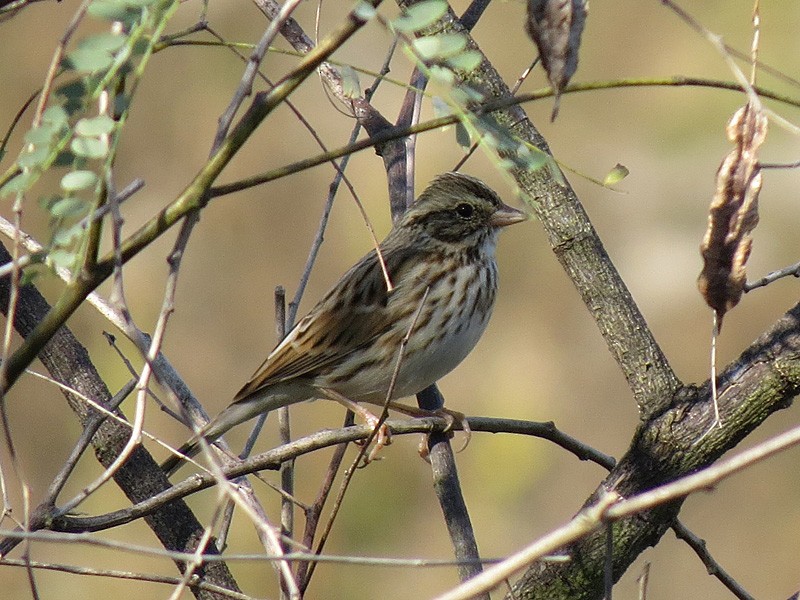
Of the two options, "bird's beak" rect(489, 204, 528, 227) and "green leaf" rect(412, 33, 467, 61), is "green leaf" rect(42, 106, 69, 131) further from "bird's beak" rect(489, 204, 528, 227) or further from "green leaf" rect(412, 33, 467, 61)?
"bird's beak" rect(489, 204, 528, 227)

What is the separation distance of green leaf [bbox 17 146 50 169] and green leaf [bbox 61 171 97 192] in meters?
0.05

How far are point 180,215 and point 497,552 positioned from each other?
646cm

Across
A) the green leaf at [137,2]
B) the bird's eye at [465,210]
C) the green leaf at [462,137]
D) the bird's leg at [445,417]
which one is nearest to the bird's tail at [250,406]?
the bird's leg at [445,417]

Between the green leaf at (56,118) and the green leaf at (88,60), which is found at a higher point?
the green leaf at (88,60)

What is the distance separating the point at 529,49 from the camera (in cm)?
933

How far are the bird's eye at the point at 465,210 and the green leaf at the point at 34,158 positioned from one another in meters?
3.03

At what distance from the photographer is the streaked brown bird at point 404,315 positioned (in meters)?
4.36

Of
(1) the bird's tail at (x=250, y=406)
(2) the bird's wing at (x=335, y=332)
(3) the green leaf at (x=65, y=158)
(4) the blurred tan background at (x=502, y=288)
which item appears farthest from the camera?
(4) the blurred tan background at (x=502, y=288)

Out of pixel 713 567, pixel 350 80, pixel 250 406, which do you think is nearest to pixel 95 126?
pixel 350 80

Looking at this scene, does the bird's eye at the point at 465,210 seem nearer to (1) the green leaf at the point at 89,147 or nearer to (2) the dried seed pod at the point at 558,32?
(2) the dried seed pod at the point at 558,32

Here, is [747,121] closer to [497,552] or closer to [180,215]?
[180,215]

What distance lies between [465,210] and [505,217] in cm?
16

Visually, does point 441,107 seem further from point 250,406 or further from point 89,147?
point 250,406

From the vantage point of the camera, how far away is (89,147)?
5.75 feet
